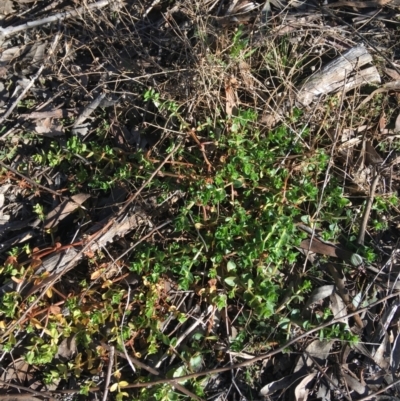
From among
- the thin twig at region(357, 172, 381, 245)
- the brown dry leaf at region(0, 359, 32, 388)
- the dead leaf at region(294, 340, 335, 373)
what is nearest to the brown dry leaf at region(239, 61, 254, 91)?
the thin twig at region(357, 172, 381, 245)

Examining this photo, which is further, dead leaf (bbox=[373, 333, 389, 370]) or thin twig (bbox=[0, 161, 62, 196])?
thin twig (bbox=[0, 161, 62, 196])

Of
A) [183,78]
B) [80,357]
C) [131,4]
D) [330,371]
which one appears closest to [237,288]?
[330,371]

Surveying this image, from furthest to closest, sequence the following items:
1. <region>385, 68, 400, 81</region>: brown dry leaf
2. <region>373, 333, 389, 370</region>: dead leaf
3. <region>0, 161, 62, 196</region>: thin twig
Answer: <region>385, 68, 400, 81</region>: brown dry leaf, <region>0, 161, 62, 196</region>: thin twig, <region>373, 333, 389, 370</region>: dead leaf

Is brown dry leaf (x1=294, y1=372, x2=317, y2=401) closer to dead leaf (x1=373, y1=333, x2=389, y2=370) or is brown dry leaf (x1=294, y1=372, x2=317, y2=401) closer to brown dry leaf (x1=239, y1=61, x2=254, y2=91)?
dead leaf (x1=373, y1=333, x2=389, y2=370)

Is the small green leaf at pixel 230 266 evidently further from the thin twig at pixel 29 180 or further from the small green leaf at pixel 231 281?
the thin twig at pixel 29 180

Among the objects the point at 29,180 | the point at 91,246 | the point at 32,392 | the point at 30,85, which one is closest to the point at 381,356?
the point at 91,246

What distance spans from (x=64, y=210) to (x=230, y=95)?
3.79ft

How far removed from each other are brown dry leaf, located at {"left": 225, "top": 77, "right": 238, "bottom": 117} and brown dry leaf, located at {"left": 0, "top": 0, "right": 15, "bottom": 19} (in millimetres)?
1482

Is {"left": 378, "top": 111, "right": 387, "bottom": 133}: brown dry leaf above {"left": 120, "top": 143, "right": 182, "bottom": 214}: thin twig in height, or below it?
below

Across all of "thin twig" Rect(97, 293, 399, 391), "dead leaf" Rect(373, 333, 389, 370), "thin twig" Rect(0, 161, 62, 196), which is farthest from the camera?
"thin twig" Rect(0, 161, 62, 196)

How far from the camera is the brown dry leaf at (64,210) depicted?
322 cm

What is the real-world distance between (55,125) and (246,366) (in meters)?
1.76

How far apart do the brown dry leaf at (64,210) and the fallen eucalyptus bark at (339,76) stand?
1.41 m

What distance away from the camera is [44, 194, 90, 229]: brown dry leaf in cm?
322
